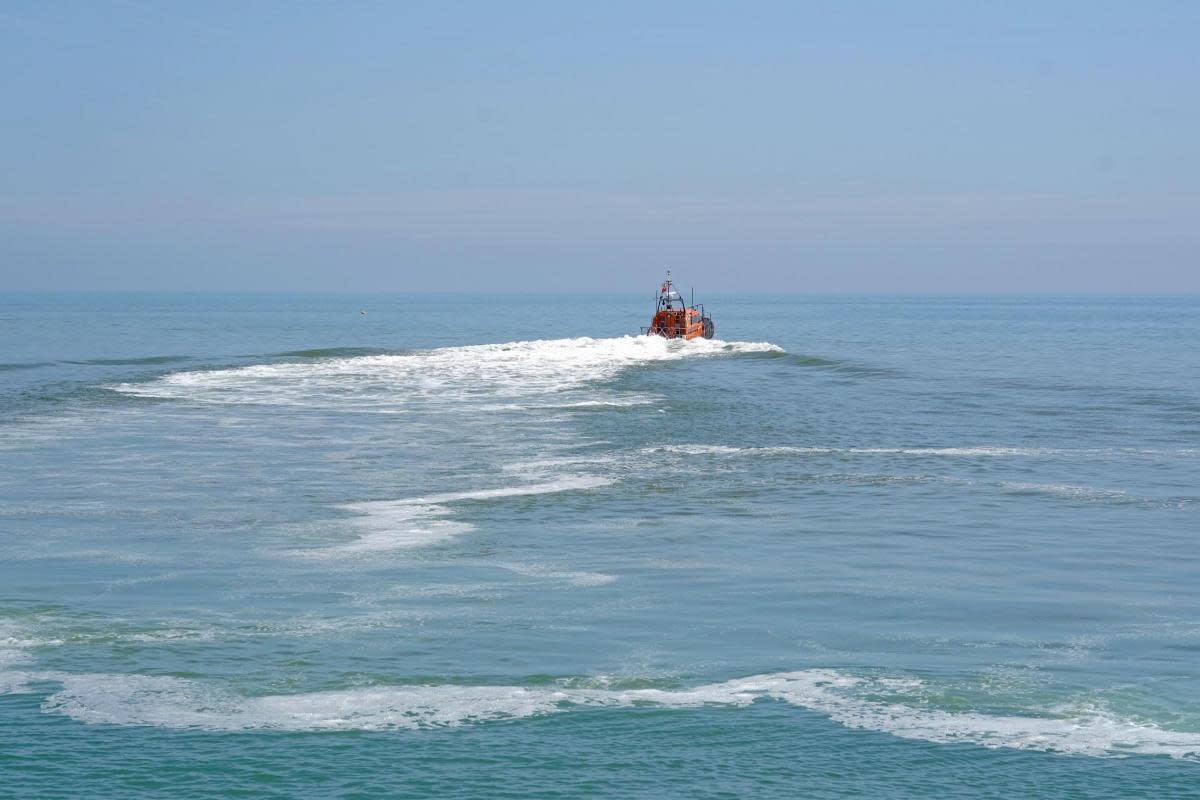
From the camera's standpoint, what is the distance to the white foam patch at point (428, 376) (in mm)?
42531

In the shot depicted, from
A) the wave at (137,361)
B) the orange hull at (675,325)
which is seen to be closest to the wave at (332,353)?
the wave at (137,361)

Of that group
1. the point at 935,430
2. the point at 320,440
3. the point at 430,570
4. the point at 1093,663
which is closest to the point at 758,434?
the point at 935,430

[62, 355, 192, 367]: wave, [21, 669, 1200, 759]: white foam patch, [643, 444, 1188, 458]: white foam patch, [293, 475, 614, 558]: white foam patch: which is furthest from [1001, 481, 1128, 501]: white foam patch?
[62, 355, 192, 367]: wave

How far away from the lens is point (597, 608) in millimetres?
13812

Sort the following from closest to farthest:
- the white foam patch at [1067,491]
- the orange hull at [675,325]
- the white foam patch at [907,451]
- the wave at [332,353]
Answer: the white foam patch at [1067,491] → the white foam patch at [907,451] → the wave at [332,353] → the orange hull at [675,325]

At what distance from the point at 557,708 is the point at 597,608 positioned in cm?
341

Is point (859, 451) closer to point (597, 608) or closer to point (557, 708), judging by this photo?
point (597, 608)

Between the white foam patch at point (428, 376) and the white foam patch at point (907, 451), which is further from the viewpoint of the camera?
the white foam patch at point (428, 376)

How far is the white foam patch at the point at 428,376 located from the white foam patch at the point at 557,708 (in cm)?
2791

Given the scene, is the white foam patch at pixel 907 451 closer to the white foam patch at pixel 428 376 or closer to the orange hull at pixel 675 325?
the white foam patch at pixel 428 376

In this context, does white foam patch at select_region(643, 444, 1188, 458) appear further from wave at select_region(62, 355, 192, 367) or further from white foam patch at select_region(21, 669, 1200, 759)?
wave at select_region(62, 355, 192, 367)

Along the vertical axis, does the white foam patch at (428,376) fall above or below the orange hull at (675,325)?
below

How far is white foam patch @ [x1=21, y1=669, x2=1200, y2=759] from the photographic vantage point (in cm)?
989

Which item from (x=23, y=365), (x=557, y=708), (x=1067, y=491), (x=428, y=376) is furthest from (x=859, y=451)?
(x=23, y=365)
